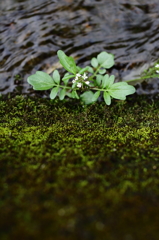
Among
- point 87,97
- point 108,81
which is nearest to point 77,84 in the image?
point 87,97

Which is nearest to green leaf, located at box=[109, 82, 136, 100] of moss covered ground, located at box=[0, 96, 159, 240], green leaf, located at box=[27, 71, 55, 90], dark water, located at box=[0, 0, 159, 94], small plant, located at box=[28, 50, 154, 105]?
small plant, located at box=[28, 50, 154, 105]

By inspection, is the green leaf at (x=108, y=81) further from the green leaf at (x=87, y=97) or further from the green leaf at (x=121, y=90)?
the green leaf at (x=87, y=97)

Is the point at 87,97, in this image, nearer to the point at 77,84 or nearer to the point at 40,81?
the point at 77,84

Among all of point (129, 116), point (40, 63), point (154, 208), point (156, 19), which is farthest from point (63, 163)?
point (156, 19)

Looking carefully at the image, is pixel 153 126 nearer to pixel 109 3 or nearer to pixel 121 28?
pixel 121 28

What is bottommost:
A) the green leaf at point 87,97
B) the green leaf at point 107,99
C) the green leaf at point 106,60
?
the green leaf at point 87,97

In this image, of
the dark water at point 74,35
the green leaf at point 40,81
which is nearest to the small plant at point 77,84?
the green leaf at point 40,81
